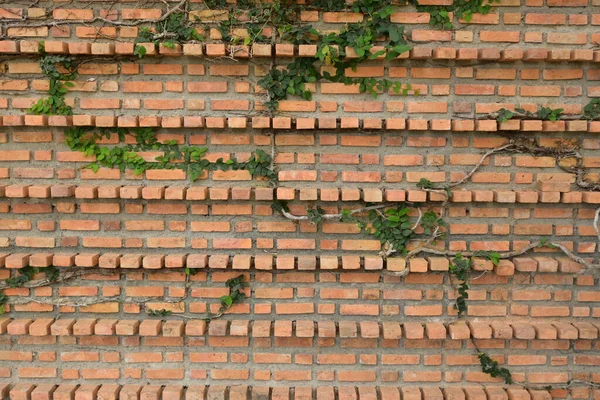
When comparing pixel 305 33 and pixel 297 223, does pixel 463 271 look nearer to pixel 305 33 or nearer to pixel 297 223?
pixel 297 223

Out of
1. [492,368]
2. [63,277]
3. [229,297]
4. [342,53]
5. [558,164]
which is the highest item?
[342,53]

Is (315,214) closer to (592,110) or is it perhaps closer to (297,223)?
(297,223)

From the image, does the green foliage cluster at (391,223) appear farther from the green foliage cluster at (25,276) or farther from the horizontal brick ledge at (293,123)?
the green foliage cluster at (25,276)

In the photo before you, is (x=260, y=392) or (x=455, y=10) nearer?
(x=455, y=10)

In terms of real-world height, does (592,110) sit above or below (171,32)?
below

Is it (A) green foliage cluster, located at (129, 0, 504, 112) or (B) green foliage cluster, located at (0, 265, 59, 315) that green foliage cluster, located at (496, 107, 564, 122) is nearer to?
(A) green foliage cluster, located at (129, 0, 504, 112)

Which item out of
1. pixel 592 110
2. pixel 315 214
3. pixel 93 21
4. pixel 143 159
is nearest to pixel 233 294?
pixel 315 214
